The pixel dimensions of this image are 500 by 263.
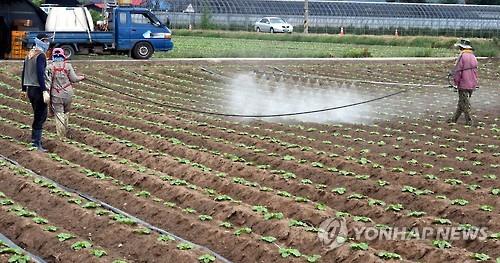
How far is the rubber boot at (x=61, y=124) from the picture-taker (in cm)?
1348

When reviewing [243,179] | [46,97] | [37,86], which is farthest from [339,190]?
[37,86]

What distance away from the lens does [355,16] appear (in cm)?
5300

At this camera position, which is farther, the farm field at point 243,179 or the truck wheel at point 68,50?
the truck wheel at point 68,50

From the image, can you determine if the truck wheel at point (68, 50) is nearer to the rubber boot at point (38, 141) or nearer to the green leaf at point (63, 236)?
the rubber boot at point (38, 141)

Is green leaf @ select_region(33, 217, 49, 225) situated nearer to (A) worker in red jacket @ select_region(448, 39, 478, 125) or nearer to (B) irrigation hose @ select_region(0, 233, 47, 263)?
(B) irrigation hose @ select_region(0, 233, 47, 263)

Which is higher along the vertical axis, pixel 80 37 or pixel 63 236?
pixel 80 37

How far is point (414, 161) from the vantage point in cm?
1144

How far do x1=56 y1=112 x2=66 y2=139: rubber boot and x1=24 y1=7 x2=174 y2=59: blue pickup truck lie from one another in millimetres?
12020

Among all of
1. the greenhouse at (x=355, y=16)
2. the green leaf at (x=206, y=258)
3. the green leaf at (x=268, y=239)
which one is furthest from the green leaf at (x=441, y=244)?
the greenhouse at (x=355, y=16)

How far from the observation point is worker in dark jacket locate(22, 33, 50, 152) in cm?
1262

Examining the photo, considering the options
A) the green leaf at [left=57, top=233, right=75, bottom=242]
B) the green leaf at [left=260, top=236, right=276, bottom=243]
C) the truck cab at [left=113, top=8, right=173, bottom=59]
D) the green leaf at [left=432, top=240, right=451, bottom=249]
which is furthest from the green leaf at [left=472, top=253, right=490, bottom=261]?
the truck cab at [left=113, top=8, right=173, bottom=59]

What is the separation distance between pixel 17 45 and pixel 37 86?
13.1m

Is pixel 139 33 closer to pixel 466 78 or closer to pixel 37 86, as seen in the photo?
pixel 466 78

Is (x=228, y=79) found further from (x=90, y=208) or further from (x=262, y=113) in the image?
(x=90, y=208)
